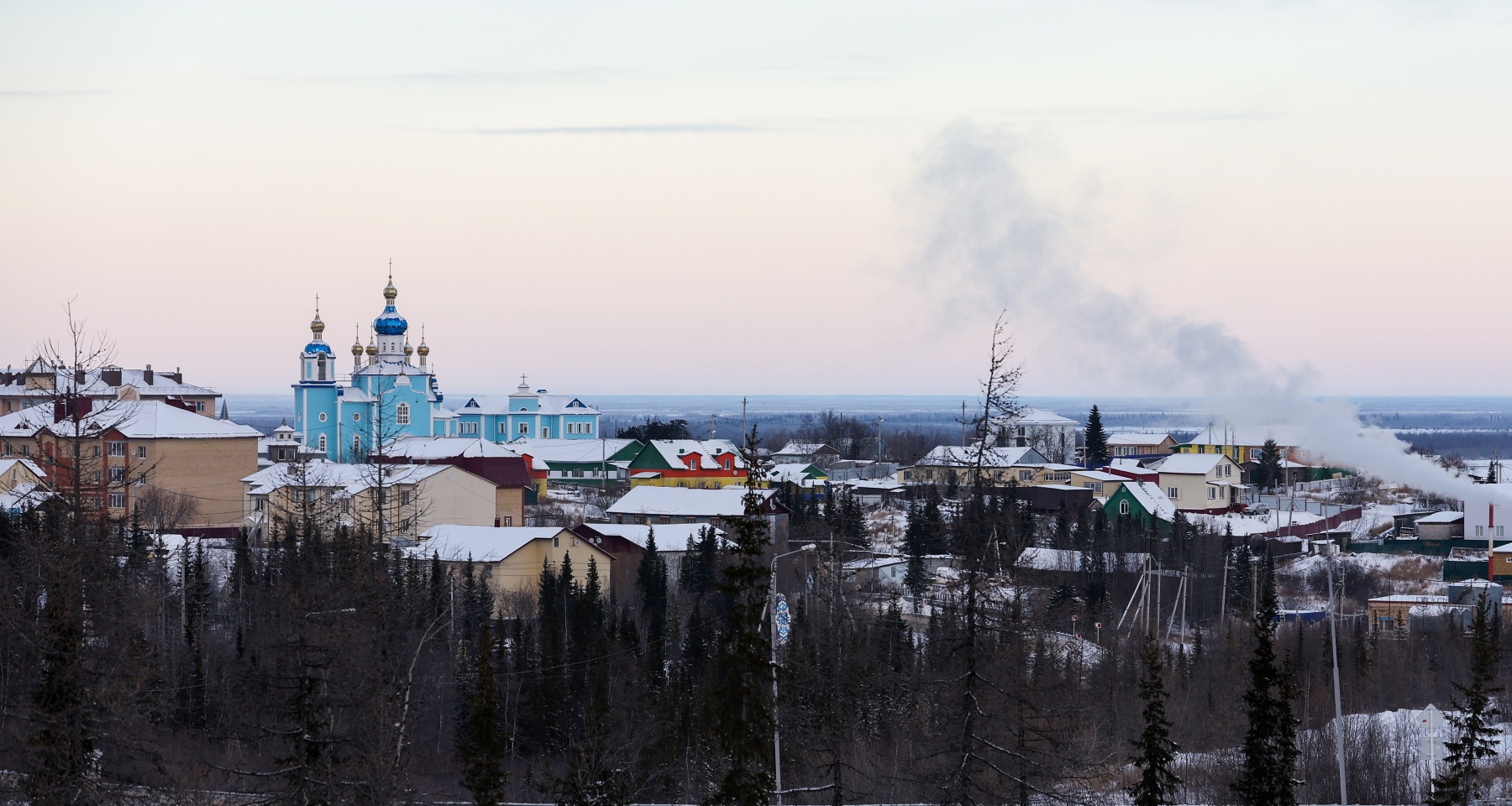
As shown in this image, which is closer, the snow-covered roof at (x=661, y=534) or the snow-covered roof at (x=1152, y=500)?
the snow-covered roof at (x=661, y=534)

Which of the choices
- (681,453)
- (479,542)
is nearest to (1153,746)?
(479,542)

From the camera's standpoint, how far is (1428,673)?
28.3 meters

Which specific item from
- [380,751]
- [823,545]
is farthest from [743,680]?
[823,545]

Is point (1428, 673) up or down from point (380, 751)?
down

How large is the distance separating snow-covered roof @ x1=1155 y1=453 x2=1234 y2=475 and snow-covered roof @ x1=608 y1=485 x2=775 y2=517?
18.0 metres

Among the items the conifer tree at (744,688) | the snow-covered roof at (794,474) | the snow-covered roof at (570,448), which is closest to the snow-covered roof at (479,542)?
the conifer tree at (744,688)

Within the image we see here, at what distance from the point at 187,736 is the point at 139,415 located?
2916 cm

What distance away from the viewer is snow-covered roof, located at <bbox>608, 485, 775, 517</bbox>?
154 ft

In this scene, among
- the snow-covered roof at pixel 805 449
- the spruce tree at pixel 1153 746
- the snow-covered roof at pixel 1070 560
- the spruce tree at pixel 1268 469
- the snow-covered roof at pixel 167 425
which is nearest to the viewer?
the spruce tree at pixel 1153 746

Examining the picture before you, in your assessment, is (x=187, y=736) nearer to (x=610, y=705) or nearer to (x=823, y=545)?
(x=610, y=705)

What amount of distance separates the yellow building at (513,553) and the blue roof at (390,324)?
3758 cm

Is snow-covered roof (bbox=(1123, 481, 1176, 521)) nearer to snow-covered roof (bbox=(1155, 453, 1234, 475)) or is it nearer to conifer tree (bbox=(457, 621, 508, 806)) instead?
snow-covered roof (bbox=(1155, 453, 1234, 475))

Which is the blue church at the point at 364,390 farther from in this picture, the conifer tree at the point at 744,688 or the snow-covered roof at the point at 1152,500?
the conifer tree at the point at 744,688

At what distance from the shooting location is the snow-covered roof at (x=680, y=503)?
154ft
